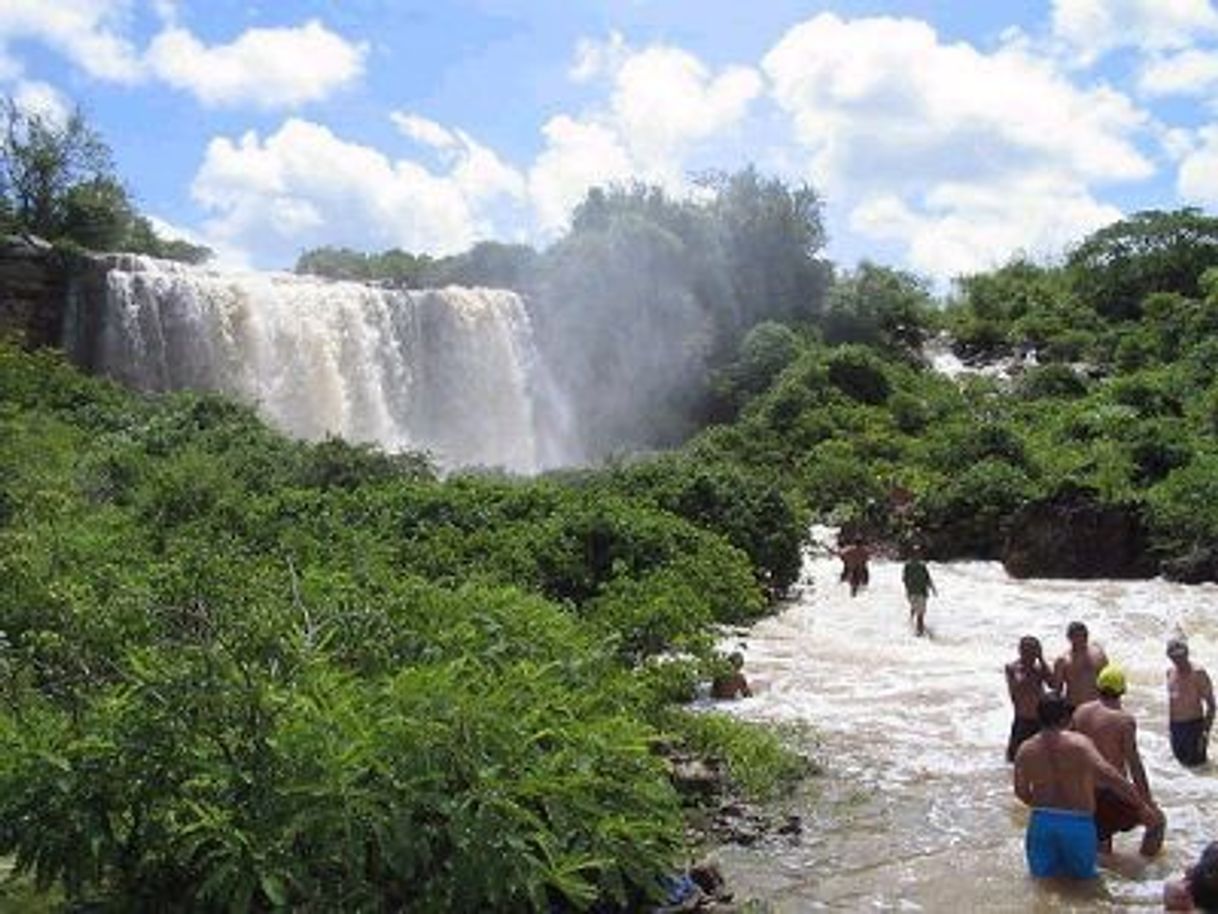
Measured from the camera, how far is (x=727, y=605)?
1891 centimetres

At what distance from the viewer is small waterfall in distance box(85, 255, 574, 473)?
1388 inches

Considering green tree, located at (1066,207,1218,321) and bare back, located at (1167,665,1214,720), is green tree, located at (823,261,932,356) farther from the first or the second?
bare back, located at (1167,665,1214,720)

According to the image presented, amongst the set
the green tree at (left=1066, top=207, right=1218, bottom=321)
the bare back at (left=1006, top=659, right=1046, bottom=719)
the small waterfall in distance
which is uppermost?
the green tree at (left=1066, top=207, right=1218, bottom=321)

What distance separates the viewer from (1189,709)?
1188 cm

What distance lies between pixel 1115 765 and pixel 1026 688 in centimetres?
272

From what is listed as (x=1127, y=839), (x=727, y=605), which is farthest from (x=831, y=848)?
(x=727, y=605)

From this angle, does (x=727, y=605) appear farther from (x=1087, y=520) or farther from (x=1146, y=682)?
(x=1087, y=520)

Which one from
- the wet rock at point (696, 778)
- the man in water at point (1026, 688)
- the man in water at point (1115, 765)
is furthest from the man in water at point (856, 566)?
the man in water at point (1115, 765)

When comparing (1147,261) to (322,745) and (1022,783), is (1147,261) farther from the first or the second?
(322,745)

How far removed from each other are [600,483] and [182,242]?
32544mm

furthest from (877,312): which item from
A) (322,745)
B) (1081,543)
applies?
(322,745)

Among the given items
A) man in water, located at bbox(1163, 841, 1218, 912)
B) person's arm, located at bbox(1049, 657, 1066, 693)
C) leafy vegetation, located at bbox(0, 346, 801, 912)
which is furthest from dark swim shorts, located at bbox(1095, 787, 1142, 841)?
person's arm, located at bbox(1049, 657, 1066, 693)

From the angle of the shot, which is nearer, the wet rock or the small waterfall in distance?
the wet rock

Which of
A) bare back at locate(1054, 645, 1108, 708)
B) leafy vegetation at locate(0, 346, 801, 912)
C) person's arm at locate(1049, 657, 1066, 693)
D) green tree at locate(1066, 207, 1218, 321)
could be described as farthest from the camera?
green tree at locate(1066, 207, 1218, 321)
